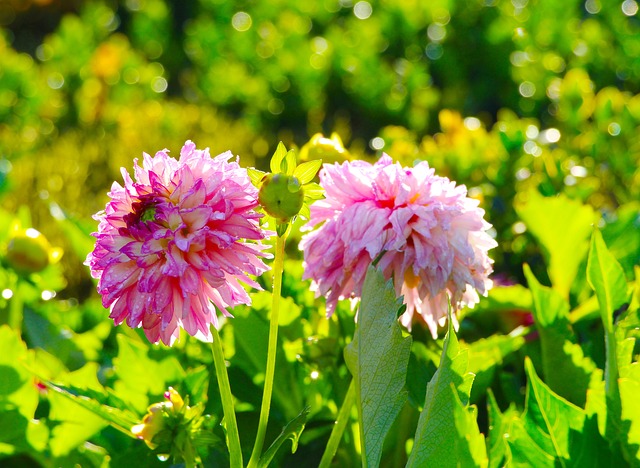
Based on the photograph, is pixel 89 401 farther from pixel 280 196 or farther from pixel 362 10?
pixel 362 10

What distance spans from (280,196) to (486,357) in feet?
1.39

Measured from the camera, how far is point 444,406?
0.80m

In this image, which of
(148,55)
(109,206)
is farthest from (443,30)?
(109,206)

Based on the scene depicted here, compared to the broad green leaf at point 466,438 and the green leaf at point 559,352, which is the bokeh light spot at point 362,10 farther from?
the broad green leaf at point 466,438

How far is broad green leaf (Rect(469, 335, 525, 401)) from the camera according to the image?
3.53 feet

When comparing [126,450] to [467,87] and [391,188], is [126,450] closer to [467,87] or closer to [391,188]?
[391,188]

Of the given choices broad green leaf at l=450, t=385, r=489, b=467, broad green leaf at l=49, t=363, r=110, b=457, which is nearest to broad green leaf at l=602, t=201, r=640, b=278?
broad green leaf at l=450, t=385, r=489, b=467

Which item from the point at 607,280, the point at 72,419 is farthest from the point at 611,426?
the point at 72,419

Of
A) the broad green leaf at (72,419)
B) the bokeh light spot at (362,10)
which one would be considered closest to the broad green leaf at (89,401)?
the broad green leaf at (72,419)

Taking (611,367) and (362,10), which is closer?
(611,367)

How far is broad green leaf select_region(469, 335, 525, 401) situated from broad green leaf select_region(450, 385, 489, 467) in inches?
10.0

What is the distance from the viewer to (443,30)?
4117 mm

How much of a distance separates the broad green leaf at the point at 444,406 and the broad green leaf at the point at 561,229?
2.04 ft

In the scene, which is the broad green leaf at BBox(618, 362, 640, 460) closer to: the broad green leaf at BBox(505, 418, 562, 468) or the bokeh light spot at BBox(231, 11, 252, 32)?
the broad green leaf at BBox(505, 418, 562, 468)
